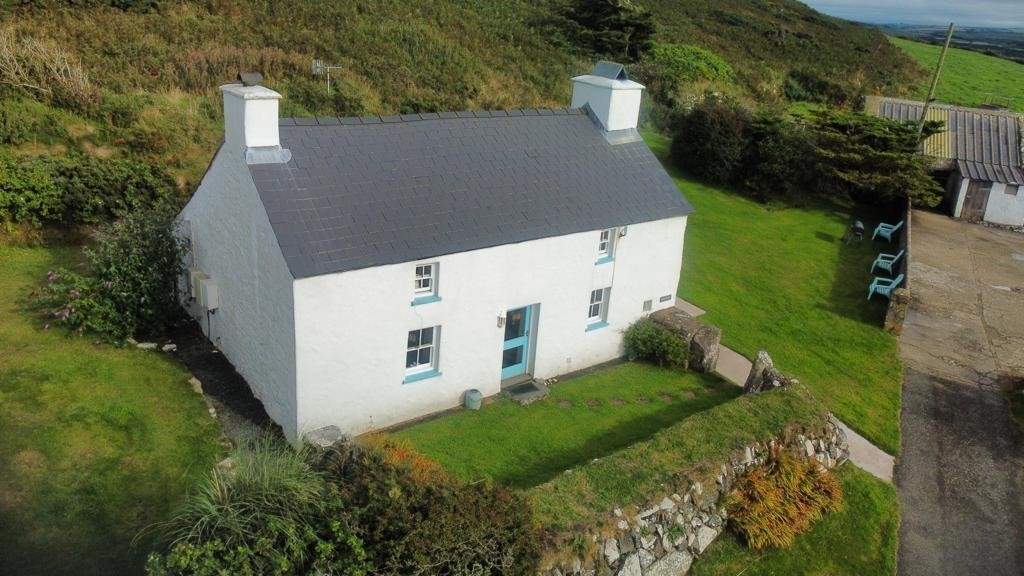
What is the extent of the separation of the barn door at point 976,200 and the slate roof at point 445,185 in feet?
67.3

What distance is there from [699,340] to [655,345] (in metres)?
1.03

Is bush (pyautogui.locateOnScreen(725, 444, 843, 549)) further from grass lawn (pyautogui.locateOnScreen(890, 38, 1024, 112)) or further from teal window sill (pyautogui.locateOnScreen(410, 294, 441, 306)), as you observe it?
grass lawn (pyautogui.locateOnScreen(890, 38, 1024, 112))

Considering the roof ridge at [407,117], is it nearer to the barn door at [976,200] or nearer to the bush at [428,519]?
the bush at [428,519]

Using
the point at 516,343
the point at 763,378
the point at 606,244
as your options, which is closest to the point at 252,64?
the point at 606,244

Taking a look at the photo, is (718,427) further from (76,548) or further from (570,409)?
(76,548)

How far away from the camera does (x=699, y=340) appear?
17.2 meters

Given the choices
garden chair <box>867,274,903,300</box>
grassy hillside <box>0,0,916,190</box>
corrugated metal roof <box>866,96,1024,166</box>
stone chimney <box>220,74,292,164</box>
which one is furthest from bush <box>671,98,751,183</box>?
stone chimney <box>220,74,292,164</box>

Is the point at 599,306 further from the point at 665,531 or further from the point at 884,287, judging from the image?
the point at 884,287

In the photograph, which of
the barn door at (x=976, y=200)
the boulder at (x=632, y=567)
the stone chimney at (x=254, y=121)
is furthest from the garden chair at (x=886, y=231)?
the stone chimney at (x=254, y=121)

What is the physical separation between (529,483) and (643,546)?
234cm

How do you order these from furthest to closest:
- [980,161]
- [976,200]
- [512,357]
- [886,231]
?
[980,161] < [976,200] < [886,231] < [512,357]

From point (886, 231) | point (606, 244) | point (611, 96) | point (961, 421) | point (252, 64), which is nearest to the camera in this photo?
point (961, 421)

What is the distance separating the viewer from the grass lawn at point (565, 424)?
13.1 m

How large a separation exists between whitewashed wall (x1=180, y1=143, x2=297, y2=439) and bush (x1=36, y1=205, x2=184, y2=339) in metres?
0.83
